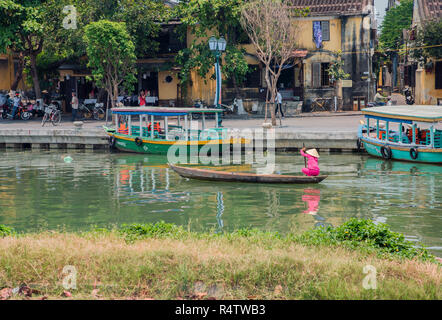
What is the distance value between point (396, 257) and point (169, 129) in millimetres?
20095

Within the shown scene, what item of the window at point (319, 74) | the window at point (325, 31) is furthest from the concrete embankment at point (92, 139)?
the window at point (325, 31)

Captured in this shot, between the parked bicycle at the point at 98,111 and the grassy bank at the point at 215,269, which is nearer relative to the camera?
the grassy bank at the point at 215,269

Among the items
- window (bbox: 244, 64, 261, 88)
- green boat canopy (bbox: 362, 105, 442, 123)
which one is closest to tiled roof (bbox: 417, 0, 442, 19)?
window (bbox: 244, 64, 261, 88)

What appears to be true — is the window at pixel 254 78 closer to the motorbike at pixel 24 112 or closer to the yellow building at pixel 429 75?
the yellow building at pixel 429 75

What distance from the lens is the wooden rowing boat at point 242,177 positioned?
1798cm

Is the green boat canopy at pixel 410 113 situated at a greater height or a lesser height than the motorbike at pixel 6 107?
lesser

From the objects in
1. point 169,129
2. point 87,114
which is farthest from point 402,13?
point 169,129

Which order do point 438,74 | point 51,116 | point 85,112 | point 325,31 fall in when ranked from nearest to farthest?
point 51,116, point 438,74, point 85,112, point 325,31

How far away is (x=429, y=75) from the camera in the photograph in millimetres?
38750

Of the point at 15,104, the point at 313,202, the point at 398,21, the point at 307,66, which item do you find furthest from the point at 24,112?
the point at 398,21

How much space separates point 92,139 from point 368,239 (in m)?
21.4

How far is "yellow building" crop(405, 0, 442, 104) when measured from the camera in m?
38.3

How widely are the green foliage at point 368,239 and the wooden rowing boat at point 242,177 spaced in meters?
8.46

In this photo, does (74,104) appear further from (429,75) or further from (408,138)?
(429,75)
